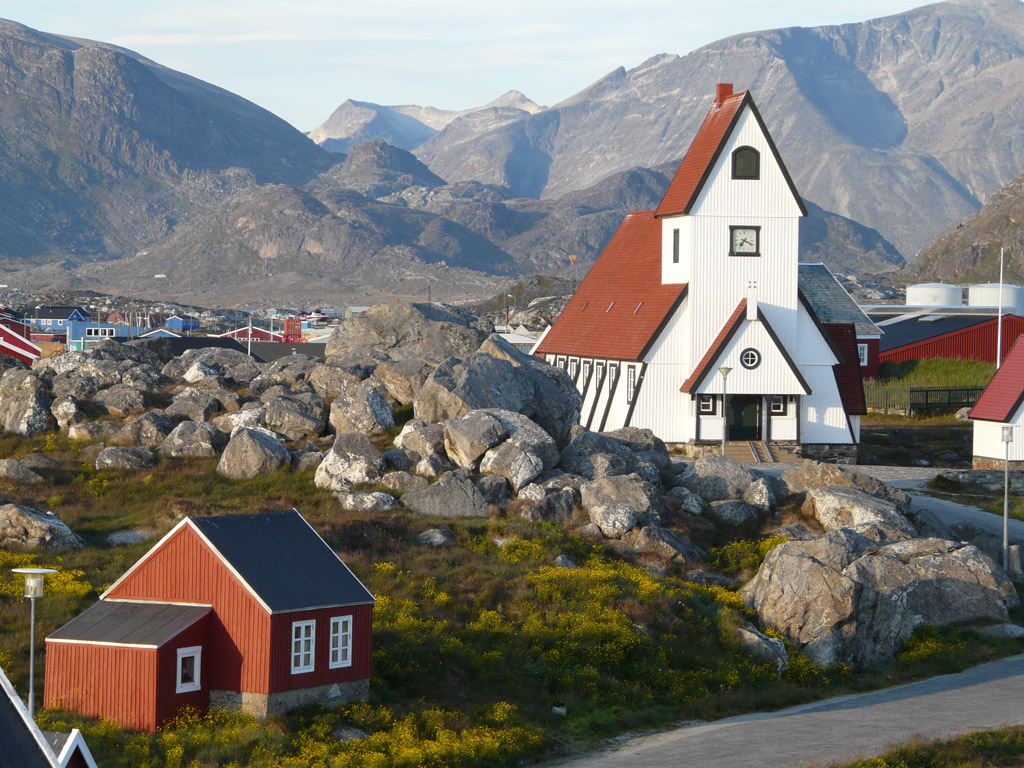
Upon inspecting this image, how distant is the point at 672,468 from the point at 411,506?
35.9 ft

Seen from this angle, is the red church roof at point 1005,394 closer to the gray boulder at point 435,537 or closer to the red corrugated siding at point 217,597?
the gray boulder at point 435,537

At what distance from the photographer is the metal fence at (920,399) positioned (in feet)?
238

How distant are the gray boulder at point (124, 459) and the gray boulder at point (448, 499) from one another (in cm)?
918

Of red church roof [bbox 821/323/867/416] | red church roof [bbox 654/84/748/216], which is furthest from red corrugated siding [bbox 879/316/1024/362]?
red church roof [bbox 654/84/748/216]

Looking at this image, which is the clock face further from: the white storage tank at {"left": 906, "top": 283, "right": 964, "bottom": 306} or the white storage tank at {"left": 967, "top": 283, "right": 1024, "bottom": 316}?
the white storage tank at {"left": 906, "top": 283, "right": 964, "bottom": 306}

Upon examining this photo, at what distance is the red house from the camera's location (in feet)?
74.0

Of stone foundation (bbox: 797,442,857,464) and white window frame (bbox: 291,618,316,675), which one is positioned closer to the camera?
white window frame (bbox: 291,618,316,675)

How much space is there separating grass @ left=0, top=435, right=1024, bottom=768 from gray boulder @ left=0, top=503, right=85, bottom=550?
0.77 m

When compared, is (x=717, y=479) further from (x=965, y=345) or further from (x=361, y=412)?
(x=965, y=345)

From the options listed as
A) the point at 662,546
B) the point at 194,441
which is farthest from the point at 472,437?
the point at 194,441

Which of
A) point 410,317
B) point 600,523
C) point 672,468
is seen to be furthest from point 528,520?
point 410,317

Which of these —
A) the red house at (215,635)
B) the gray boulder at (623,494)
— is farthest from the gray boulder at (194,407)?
the red house at (215,635)

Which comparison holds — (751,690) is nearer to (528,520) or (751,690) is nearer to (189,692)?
(528,520)

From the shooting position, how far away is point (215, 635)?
23625mm
